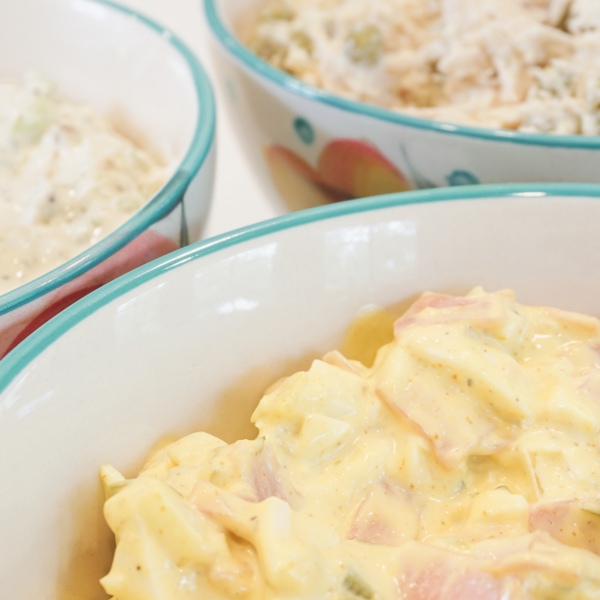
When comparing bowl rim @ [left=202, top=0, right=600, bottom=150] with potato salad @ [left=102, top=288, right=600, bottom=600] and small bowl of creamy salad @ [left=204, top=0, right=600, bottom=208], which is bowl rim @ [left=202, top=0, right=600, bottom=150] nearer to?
small bowl of creamy salad @ [left=204, top=0, right=600, bottom=208]

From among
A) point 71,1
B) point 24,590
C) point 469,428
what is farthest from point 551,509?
point 71,1

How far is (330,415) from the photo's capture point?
63 cm

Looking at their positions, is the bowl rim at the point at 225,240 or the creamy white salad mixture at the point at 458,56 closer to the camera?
the bowl rim at the point at 225,240

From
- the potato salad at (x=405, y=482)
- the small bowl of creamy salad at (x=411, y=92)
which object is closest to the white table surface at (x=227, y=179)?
the small bowl of creamy salad at (x=411, y=92)

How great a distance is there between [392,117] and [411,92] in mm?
290

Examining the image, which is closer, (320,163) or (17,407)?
(17,407)

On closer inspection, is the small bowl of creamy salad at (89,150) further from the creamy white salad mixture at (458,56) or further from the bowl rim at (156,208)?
the creamy white salad mixture at (458,56)

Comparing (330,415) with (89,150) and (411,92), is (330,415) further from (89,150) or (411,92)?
(411,92)

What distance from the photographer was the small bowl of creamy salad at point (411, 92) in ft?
2.83

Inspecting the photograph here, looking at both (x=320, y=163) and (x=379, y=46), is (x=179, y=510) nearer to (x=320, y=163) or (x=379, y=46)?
(x=320, y=163)

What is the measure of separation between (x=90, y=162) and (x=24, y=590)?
556mm

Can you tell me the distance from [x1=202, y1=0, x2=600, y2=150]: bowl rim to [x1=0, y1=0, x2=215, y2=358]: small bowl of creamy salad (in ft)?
0.22

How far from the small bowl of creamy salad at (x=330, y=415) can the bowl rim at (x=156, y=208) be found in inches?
2.1

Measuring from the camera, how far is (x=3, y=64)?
1229mm
